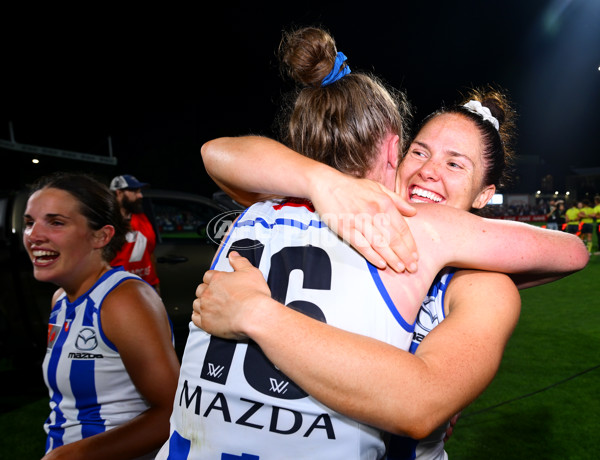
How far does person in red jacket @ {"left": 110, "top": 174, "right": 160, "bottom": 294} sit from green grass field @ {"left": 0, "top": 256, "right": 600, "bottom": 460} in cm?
152

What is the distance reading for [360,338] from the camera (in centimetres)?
92

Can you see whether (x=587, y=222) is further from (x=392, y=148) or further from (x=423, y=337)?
(x=392, y=148)

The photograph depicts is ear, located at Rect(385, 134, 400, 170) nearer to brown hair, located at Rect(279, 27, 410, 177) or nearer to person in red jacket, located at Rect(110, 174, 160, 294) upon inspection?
brown hair, located at Rect(279, 27, 410, 177)

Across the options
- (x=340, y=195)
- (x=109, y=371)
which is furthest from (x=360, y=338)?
(x=109, y=371)

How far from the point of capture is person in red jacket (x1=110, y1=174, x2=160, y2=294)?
4578mm

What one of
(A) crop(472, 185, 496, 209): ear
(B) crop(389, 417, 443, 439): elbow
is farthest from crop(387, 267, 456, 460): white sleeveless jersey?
(A) crop(472, 185, 496, 209): ear

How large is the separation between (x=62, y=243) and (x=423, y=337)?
173 centimetres

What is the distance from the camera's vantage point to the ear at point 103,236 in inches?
85.0

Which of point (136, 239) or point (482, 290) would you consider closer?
point (482, 290)

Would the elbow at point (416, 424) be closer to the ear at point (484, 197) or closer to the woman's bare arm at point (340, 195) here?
the woman's bare arm at point (340, 195)

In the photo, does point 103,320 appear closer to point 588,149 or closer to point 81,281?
point 81,281

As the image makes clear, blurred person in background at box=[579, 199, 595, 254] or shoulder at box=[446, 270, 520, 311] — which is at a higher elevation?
shoulder at box=[446, 270, 520, 311]

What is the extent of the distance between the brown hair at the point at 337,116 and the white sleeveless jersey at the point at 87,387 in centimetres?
120

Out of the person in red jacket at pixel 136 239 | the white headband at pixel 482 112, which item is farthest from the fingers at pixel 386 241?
the person in red jacket at pixel 136 239
